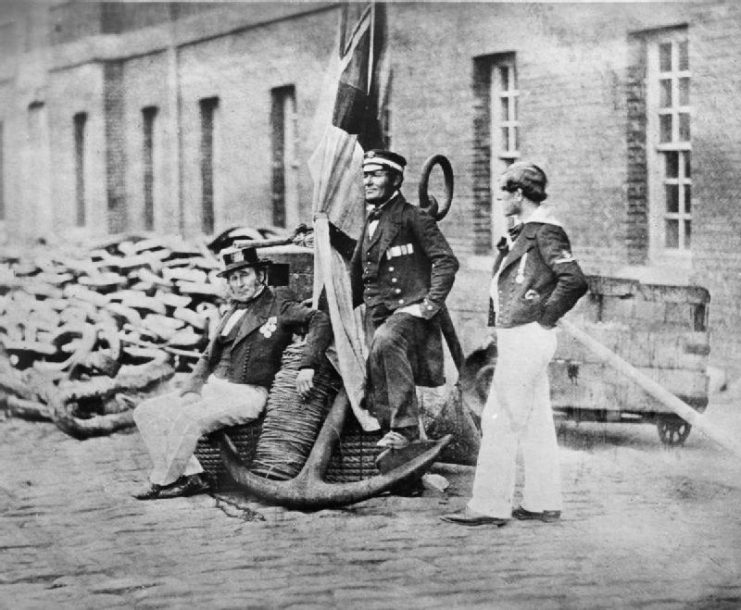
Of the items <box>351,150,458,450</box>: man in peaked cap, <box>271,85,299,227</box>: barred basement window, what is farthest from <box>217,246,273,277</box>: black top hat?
<box>351,150,458,450</box>: man in peaked cap

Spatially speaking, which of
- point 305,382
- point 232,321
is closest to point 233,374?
point 232,321

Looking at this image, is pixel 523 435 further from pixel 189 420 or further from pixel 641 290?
pixel 189 420

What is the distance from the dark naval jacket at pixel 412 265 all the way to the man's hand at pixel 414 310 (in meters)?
0.02

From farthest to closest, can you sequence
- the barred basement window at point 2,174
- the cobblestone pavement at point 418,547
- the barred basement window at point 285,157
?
the barred basement window at point 2,174, the barred basement window at point 285,157, the cobblestone pavement at point 418,547

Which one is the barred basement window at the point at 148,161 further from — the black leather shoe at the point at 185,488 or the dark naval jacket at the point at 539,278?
the dark naval jacket at the point at 539,278

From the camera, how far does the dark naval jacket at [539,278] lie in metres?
6.70

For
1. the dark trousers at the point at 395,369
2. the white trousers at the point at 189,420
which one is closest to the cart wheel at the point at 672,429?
the dark trousers at the point at 395,369

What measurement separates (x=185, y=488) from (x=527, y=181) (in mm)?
2338

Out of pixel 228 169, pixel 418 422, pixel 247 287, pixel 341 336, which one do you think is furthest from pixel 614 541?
pixel 228 169

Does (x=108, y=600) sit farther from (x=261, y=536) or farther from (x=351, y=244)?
(x=351, y=244)

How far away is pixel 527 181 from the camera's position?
22.5 feet

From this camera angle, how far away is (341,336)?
6980 mm

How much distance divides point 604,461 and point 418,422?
0.95 metres

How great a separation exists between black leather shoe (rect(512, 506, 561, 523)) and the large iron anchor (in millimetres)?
496
